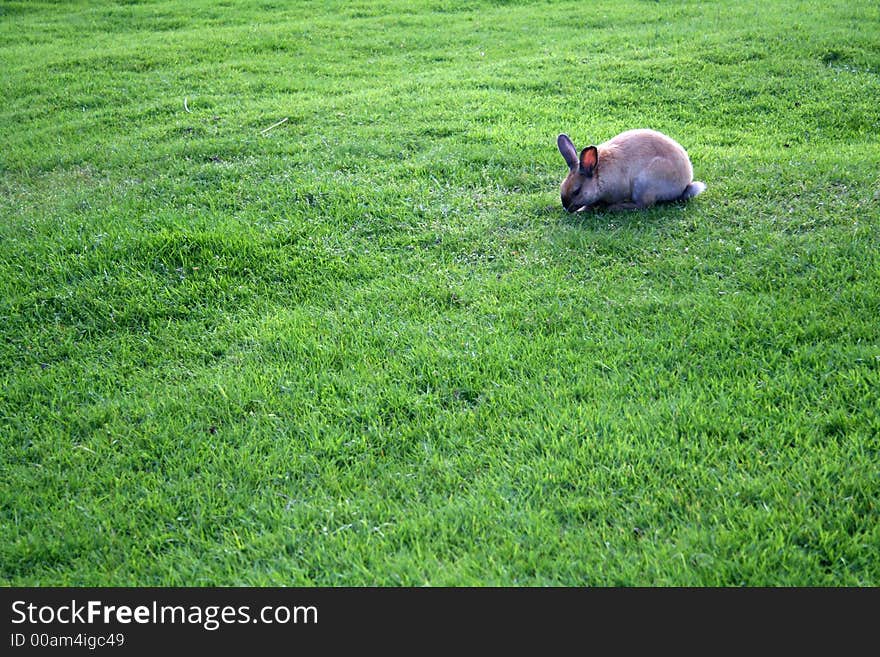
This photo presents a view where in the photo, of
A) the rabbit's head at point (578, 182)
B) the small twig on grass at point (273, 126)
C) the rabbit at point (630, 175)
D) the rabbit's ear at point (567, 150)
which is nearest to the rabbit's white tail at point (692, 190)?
the rabbit at point (630, 175)

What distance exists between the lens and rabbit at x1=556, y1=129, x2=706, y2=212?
676 cm

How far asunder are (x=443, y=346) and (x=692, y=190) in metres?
3.26

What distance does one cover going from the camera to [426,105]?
10.4 m

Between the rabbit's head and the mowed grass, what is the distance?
0.16 meters

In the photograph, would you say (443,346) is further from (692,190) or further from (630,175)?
(692,190)

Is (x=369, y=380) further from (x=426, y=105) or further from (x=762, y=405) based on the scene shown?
(x=426, y=105)

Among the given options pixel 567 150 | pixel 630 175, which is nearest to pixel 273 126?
pixel 567 150

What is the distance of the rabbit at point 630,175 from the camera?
6762mm

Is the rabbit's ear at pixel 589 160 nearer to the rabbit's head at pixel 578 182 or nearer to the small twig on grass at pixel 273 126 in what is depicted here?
the rabbit's head at pixel 578 182

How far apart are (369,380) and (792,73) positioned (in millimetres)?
8790

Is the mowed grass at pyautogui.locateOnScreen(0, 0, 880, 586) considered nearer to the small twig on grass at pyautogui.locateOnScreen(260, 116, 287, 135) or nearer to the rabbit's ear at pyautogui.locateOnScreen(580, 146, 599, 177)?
the small twig on grass at pyautogui.locateOnScreen(260, 116, 287, 135)

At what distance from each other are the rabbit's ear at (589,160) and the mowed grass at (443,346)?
15.9 inches

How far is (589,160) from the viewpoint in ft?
21.8
